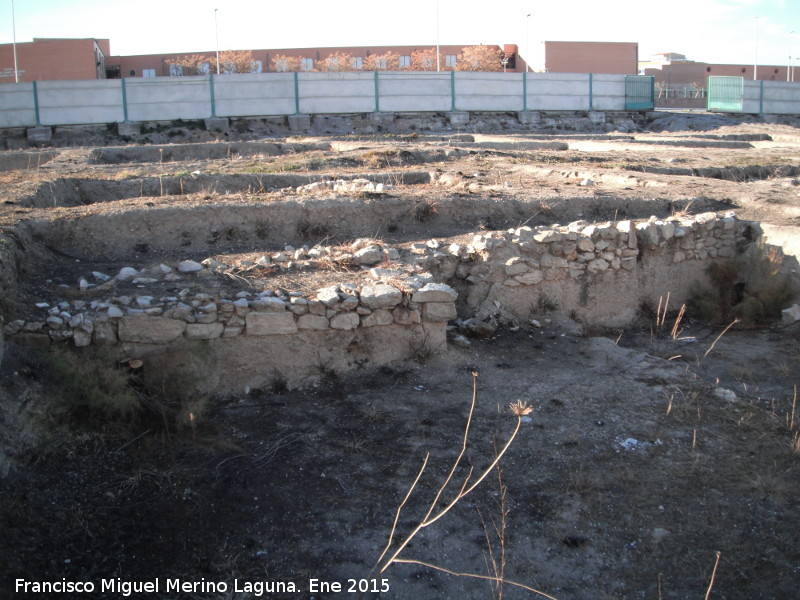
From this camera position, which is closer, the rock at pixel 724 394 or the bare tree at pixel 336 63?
the rock at pixel 724 394

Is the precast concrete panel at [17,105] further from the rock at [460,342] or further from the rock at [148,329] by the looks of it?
the rock at [460,342]

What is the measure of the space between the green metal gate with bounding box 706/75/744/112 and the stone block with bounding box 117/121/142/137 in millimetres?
24316

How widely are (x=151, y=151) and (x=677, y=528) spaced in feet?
48.5

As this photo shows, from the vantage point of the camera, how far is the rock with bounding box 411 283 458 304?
5.66m

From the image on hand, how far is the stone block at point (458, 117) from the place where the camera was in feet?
83.5

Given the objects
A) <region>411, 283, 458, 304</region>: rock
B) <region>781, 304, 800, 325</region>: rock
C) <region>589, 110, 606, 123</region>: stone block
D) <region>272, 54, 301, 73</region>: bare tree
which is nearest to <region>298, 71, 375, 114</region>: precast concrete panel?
<region>589, 110, 606, 123</region>: stone block

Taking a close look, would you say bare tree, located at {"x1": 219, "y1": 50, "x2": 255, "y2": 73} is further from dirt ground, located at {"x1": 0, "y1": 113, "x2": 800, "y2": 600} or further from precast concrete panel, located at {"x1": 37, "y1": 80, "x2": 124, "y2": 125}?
dirt ground, located at {"x1": 0, "y1": 113, "x2": 800, "y2": 600}

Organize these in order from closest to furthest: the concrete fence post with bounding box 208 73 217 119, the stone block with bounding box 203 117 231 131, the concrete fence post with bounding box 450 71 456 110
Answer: the stone block with bounding box 203 117 231 131
the concrete fence post with bounding box 208 73 217 119
the concrete fence post with bounding box 450 71 456 110

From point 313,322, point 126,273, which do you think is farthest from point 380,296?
point 126,273

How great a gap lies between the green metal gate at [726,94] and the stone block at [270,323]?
30.0 m

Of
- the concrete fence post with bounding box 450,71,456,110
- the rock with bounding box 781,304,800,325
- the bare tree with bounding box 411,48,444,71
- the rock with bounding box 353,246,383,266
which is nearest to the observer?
the rock with bounding box 353,246,383,266

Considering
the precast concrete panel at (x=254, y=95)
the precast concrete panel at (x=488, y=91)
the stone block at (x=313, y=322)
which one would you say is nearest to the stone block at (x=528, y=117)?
the precast concrete panel at (x=488, y=91)

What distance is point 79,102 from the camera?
2208cm

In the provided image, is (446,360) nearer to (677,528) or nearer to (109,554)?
(677,528)
